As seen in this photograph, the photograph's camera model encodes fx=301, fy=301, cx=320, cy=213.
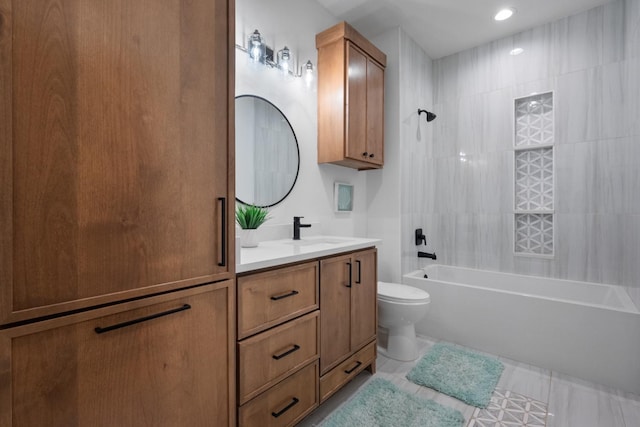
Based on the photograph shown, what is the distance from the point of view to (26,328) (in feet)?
2.31

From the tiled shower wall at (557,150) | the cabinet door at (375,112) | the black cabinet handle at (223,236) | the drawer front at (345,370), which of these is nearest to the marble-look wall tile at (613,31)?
the tiled shower wall at (557,150)

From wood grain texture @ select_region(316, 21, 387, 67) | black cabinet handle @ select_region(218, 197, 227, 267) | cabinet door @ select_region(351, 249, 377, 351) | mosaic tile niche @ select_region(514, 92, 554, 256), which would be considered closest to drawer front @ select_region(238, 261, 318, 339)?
black cabinet handle @ select_region(218, 197, 227, 267)

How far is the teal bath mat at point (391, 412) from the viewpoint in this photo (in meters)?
1.56

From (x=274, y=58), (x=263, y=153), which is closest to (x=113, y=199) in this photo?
(x=263, y=153)

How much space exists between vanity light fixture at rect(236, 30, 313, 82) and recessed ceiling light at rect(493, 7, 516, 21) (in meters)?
1.71

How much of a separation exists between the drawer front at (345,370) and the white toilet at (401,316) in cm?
28

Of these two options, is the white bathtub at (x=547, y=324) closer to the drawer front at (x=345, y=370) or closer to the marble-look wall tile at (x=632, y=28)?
the drawer front at (x=345, y=370)

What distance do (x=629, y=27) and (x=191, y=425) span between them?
12.2ft

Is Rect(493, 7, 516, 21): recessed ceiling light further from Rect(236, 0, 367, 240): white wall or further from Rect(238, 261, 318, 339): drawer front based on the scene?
Rect(238, 261, 318, 339): drawer front

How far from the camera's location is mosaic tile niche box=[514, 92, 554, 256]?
2758 millimetres

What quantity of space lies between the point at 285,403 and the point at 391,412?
0.66m

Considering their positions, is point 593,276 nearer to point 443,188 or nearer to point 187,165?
point 443,188

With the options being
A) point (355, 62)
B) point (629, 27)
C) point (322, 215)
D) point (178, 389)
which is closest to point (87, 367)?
point (178, 389)

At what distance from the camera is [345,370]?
1.75 meters
